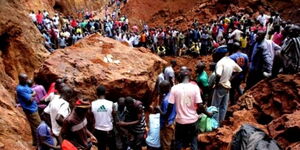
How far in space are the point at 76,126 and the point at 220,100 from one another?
3.03m

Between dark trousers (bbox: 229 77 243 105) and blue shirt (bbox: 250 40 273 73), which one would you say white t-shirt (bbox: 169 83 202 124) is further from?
blue shirt (bbox: 250 40 273 73)

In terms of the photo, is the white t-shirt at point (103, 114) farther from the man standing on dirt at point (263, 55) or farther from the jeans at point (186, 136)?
the man standing on dirt at point (263, 55)

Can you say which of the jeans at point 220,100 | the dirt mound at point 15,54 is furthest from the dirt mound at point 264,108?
the dirt mound at point 15,54

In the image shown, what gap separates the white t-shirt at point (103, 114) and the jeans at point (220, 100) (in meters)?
1.98

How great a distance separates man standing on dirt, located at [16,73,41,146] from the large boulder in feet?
5.00

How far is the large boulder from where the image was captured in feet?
28.6

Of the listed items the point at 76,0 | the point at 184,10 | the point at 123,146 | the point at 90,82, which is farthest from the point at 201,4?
the point at 123,146

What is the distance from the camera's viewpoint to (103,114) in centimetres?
630

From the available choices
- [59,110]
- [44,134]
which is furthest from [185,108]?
[44,134]

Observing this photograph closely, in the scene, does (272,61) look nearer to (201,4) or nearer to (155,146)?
(155,146)

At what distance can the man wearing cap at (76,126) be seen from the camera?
4832 mm

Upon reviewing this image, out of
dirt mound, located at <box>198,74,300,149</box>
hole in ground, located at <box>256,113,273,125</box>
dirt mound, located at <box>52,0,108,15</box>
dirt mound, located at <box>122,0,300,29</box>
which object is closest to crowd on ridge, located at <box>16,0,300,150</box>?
dirt mound, located at <box>198,74,300,149</box>

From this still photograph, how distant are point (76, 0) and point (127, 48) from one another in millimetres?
21546

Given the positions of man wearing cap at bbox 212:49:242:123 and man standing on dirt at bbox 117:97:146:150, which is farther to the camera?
man wearing cap at bbox 212:49:242:123
